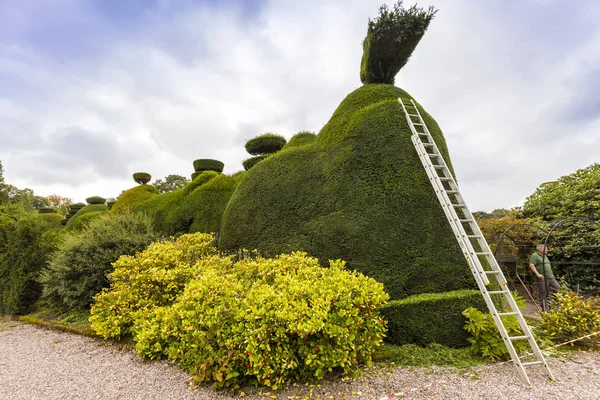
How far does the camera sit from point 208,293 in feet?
13.1

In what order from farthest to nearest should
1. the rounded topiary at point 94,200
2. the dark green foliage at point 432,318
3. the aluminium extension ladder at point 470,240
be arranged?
the rounded topiary at point 94,200 < the dark green foliage at point 432,318 < the aluminium extension ladder at point 470,240

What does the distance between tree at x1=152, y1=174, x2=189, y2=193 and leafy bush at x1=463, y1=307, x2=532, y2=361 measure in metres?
40.2

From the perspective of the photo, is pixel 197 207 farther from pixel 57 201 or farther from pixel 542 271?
pixel 57 201

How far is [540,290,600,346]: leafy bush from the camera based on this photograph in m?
4.51

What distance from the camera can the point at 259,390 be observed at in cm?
336

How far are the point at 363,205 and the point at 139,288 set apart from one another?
4.97 metres

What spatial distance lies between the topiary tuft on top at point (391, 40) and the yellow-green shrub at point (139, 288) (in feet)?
19.6

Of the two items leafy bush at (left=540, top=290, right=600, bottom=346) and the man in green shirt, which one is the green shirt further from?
leafy bush at (left=540, top=290, right=600, bottom=346)

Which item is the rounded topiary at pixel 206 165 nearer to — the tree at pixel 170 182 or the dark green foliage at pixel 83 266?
the dark green foliage at pixel 83 266

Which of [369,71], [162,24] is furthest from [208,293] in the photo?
[369,71]

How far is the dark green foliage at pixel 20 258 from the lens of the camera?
8.41m

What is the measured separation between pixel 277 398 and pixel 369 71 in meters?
7.12

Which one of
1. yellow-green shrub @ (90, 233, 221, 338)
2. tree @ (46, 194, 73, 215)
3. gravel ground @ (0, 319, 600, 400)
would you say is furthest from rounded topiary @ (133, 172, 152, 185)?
tree @ (46, 194, 73, 215)

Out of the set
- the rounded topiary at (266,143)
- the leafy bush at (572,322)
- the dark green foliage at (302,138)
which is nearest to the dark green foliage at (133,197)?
the rounded topiary at (266,143)
